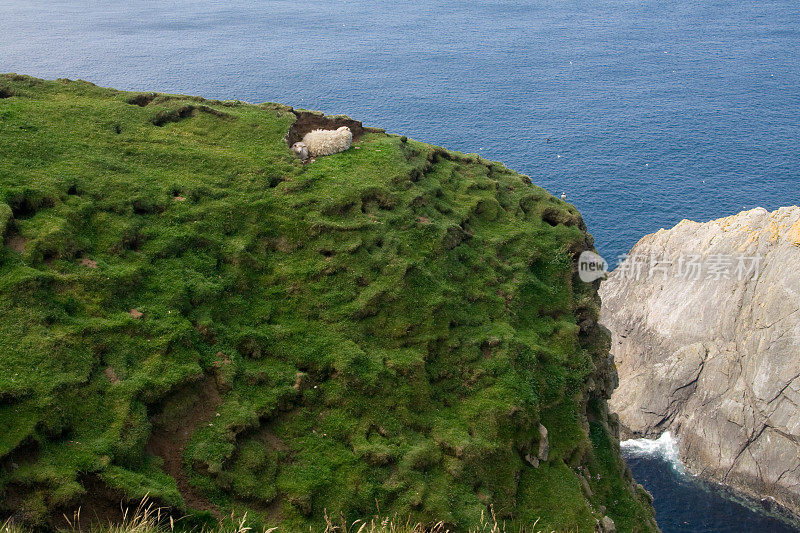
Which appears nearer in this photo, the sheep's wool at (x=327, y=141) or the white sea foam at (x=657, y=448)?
the sheep's wool at (x=327, y=141)

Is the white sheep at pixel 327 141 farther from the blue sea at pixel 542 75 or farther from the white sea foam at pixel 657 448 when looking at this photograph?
the white sea foam at pixel 657 448

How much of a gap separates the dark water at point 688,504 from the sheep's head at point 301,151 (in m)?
38.9

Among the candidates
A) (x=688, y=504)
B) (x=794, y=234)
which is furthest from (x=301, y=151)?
(x=794, y=234)

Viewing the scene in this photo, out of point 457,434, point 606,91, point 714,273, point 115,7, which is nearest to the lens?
point 457,434

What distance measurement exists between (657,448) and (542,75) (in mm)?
92851

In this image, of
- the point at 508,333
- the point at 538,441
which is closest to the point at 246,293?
the point at 508,333

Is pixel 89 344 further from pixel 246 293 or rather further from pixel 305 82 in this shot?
pixel 305 82

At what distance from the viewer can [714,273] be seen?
196 feet

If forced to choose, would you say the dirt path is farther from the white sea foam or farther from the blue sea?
the white sea foam

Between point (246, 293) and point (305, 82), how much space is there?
10500 centimetres

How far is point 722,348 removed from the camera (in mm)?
56688

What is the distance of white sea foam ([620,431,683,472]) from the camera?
54781mm

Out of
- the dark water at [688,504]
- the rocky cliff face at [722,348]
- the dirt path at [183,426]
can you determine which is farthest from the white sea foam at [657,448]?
the dirt path at [183,426]

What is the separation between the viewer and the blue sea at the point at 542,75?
282 ft
